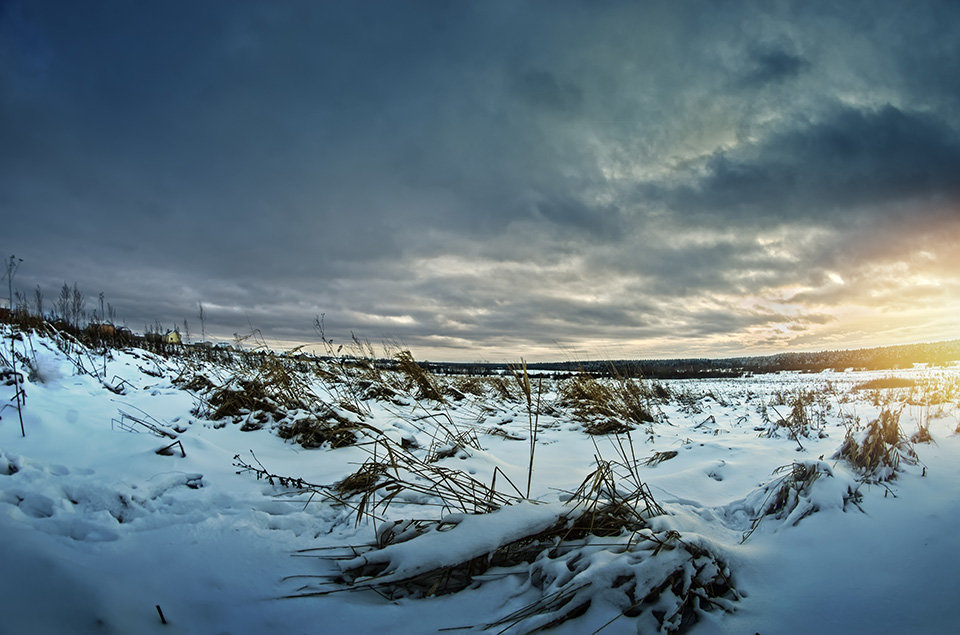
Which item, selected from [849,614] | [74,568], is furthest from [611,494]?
[74,568]

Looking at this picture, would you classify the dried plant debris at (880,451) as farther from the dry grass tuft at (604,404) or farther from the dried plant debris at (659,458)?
the dry grass tuft at (604,404)

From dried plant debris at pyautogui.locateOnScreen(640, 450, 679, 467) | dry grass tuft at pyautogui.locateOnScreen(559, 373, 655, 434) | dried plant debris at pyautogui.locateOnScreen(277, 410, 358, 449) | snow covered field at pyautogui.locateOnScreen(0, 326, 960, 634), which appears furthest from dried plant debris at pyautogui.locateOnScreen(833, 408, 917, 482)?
dried plant debris at pyautogui.locateOnScreen(277, 410, 358, 449)

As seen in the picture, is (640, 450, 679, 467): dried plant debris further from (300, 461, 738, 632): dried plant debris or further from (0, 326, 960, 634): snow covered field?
(300, 461, 738, 632): dried plant debris

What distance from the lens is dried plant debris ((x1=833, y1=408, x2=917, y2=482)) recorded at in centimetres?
217

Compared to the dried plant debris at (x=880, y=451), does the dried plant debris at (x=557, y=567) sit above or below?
below

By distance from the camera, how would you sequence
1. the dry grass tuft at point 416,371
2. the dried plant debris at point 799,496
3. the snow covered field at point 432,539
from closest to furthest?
1. the snow covered field at point 432,539
2. the dried plant debris at point 799,496
3. the dry grass tuft at point 416,371

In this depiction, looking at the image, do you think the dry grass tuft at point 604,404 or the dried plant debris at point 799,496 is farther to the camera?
the dry grass tuft at point 604,404

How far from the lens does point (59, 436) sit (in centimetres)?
253

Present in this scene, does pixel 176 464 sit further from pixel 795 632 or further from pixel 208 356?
pixel 208 356

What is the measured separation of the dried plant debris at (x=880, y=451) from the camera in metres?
2.17

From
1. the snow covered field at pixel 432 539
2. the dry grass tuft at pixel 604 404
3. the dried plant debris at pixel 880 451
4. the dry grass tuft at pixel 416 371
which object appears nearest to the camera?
the snow covered field at pixel 432 539

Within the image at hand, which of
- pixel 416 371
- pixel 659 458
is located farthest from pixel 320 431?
pixel 659 458

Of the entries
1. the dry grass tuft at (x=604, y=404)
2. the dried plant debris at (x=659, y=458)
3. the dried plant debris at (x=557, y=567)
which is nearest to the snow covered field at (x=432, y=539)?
the dried plant debris at (x=557, y=567)

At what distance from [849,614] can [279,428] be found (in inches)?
150
